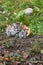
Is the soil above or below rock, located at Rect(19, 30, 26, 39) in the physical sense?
below

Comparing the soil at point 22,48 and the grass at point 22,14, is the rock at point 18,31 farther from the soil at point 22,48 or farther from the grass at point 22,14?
the grass at point 22,14

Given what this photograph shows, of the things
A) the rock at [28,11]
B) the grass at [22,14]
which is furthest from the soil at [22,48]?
the rock at [28,11]

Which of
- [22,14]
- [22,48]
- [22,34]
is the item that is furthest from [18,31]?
[22,14]

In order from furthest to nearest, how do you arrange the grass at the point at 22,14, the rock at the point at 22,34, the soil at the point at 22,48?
1. the grass at the point at 22,14
2. the rock at the point at 22,34
3. the soil at the point at 22,48

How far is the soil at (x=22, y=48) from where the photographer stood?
5.34 metres

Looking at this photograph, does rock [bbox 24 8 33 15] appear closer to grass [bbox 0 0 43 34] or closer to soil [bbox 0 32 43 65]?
grass [bbox 0 0 43 34]

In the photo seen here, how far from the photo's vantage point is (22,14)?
7824 mm

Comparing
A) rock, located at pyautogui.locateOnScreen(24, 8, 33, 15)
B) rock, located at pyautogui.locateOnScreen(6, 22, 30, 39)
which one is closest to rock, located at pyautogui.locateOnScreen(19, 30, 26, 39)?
rock, located at pyautogui.locateOnScreen(6, 22, 30, 39)

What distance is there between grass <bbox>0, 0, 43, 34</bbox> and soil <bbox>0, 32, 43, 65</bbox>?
865mm

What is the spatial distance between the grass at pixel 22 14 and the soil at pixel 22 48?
0.86m

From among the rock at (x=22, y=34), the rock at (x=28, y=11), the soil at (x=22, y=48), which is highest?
the rock at (x=28, y=11)

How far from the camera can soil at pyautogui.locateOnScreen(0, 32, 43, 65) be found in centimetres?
534

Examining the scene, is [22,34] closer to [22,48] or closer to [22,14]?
[22,48]

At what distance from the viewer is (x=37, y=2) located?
989 centimetres
